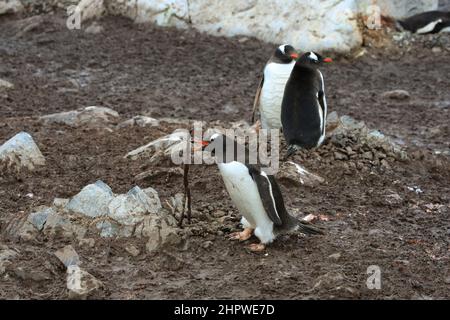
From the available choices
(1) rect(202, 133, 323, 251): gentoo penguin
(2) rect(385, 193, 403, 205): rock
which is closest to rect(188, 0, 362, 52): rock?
(2) rect(385, 193, 403, 205): rock

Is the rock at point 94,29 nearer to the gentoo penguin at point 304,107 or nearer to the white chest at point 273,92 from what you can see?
the white chest at point 273,92

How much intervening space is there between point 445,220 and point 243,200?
153 cm

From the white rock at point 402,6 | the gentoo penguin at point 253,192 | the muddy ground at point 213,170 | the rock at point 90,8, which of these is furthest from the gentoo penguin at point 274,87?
the rock at point 90,8

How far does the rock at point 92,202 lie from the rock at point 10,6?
5935 millimetres

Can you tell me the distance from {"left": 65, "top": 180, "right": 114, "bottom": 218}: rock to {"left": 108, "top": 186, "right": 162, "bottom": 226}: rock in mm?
46

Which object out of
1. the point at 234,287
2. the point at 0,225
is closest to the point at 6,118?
the point at 0,225

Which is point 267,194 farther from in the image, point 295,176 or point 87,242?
point 295,176

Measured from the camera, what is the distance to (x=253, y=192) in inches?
174

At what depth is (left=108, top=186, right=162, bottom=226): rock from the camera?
4691mm

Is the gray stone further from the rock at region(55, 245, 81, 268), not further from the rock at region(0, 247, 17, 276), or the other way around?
the rock at region(0, 247, 17, 276)

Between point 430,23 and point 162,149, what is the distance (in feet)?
15.7

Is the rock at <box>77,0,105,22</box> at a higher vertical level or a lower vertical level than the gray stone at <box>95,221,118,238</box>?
higher

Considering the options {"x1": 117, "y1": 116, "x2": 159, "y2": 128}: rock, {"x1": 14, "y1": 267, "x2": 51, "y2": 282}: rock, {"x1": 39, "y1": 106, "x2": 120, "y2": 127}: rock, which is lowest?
{"x1": 14, "y1": 267, "x2": 51, "y2": 282}: rock
